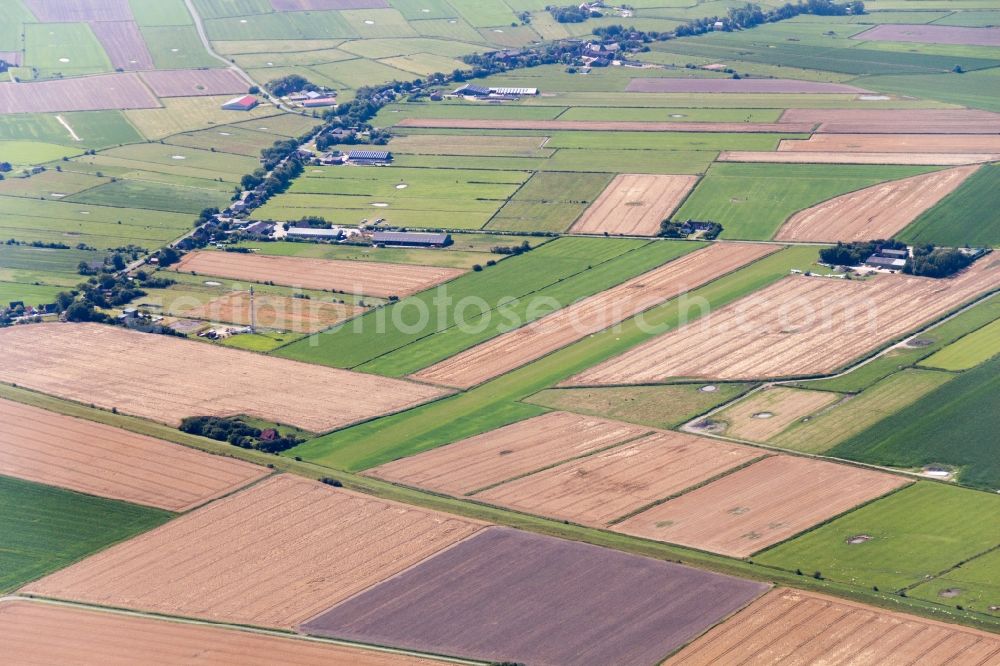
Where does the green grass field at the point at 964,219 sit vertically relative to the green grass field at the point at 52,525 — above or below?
above

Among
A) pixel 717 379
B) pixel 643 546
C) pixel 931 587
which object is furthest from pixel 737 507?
pixel 717 379

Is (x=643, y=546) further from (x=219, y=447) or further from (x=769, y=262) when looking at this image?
(x=769, y=262)

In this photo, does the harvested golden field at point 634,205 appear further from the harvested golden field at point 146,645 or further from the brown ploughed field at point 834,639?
the harvested golden field at point 146,645

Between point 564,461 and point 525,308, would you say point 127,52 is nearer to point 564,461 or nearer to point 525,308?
point 525,308

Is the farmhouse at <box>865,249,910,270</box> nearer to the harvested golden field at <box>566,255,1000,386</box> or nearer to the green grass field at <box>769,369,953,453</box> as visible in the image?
the harvested golden field at <box>566,255,1000,386</box>

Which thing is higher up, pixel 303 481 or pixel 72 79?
pixel 72 79

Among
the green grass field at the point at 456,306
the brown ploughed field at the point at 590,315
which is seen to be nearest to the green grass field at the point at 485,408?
the brown ploughed field at the point at 590,315

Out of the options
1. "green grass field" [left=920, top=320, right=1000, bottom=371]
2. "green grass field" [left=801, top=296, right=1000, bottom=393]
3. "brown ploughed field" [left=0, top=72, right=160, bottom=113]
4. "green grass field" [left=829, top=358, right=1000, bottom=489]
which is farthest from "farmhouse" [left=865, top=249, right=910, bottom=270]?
"brown ploughed field" [left=0, top=72, right=160, bottom=113]
